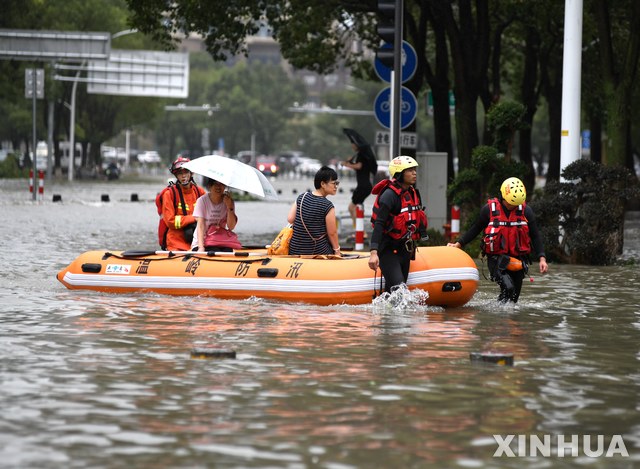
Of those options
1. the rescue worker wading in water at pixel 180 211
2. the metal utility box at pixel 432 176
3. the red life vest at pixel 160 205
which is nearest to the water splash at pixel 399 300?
the rescue worker wading in water at pixel 180 211

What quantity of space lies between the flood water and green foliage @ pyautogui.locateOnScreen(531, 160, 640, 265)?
15.1 feet

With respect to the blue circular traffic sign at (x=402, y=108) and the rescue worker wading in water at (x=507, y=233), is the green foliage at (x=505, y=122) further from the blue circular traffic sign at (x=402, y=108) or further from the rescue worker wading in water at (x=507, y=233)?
the rescue worker wading in water at (x=507, y=233)

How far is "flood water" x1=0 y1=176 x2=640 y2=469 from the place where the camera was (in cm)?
721

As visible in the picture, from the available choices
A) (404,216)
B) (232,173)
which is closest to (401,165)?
(404,216)

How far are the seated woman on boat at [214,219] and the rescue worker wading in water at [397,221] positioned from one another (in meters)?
2.46

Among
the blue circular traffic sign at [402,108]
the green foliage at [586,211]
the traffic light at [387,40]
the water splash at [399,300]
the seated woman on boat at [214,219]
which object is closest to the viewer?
the water splash at [399,300]

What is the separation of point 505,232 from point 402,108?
280 inches

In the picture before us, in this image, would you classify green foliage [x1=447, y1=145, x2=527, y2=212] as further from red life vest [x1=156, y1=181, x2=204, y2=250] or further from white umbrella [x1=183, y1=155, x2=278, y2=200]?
white umbrella [x1=183, y1=155, x2=278, y2=200]

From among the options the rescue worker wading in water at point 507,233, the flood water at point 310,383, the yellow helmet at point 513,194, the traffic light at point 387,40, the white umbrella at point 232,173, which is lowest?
the flood water at point 310,383

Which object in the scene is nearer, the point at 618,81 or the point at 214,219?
the point at 214,219

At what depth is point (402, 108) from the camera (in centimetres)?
2120

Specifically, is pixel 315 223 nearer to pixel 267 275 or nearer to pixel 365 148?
pixel 267 275

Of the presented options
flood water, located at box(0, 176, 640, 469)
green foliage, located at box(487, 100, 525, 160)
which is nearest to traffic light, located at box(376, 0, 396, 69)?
green foliage, located at box(487, 100, 525, 160)

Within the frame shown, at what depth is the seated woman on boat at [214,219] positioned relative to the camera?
16.0 meters
